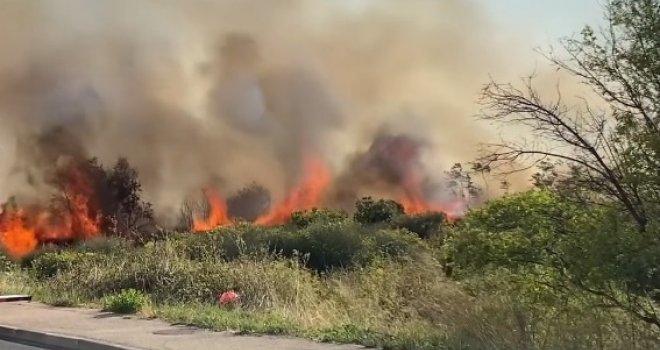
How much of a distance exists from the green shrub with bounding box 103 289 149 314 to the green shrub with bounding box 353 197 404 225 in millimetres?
22999

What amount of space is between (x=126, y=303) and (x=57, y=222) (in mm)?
23134

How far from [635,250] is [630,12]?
284cm

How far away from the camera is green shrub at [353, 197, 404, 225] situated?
37531mm

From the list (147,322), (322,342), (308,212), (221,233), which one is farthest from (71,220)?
(322,342)

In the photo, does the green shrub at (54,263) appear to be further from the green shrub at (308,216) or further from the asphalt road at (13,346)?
the green shrub at (308,216)

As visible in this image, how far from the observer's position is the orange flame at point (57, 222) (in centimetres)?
3087

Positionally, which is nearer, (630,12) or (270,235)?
(630,12)

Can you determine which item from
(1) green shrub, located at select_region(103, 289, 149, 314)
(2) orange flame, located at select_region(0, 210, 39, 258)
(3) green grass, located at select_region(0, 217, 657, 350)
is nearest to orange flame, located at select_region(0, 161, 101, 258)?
(2) orange flame, located at select_region(0, 210, 39, 258)

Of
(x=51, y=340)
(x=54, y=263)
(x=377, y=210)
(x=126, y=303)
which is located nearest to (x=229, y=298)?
(x=126, y=303)

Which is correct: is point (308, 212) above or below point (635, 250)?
above

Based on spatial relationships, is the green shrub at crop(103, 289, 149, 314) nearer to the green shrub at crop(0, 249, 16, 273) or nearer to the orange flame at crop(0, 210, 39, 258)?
the green shrub at crop(0, 249, 16, 273)

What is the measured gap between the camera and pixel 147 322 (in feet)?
39.4

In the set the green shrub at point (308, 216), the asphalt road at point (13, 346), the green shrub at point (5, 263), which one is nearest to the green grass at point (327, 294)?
the green shrub at point (5, 263)

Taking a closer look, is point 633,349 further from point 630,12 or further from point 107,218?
point 107,218
